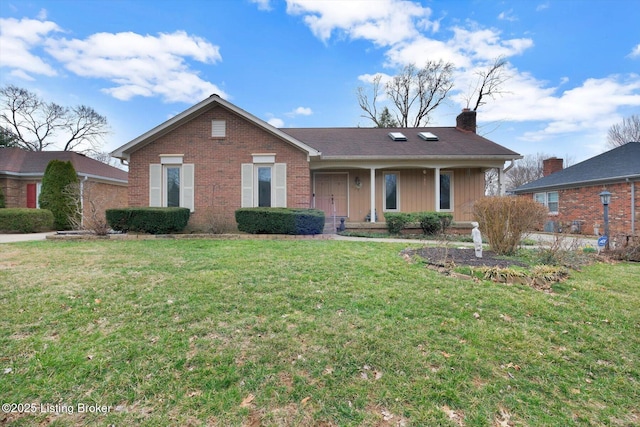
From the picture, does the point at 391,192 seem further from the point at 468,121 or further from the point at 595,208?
the point at 595,208

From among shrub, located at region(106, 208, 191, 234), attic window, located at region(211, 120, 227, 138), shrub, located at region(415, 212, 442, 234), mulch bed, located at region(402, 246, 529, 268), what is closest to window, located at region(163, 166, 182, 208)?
shrub, located at region(106, 208, 191, 234)

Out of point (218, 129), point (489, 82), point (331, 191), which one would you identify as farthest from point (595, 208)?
point (218, 129)

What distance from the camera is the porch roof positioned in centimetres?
1271

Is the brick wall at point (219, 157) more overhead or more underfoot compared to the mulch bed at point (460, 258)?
more overhead

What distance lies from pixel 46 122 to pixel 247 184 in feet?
108

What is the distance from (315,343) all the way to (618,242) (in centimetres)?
929

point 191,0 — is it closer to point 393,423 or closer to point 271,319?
point 271,319

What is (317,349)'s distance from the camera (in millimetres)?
2869

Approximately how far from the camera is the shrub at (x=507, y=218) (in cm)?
634

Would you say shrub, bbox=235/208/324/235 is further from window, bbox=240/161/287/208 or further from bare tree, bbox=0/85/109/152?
bare tree, bbox=0/85/109/152

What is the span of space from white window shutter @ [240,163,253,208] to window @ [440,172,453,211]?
8.88 metres

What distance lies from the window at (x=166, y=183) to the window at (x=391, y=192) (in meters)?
8.59

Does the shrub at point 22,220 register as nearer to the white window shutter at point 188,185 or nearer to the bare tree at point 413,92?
the white window shutter at point 188,185

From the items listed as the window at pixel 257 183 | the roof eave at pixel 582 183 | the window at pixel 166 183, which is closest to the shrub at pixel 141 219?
the window at pixel 166 183
